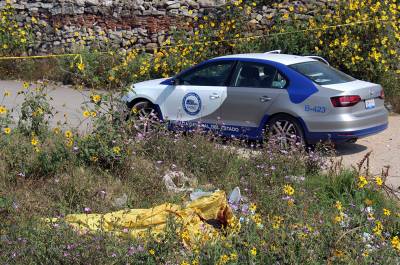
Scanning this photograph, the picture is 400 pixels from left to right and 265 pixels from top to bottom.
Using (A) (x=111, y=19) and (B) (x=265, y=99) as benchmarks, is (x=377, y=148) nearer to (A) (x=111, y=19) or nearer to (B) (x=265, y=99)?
(B) (x=265, y=99)

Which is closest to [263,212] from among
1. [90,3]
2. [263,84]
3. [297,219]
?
[297,219]

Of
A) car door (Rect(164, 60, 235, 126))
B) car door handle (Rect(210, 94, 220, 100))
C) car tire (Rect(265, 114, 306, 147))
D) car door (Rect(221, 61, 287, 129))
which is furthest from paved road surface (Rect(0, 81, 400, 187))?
car door handle (Rect(210, 94, 220, 100))

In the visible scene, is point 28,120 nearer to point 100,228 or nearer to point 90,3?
point 100,228

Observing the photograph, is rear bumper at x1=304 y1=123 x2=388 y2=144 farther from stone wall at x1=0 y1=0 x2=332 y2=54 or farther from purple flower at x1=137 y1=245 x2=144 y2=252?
stone wall at x1=0 y1=0 x2=332 y2=54

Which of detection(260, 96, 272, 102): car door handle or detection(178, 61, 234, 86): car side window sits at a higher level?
detection(178, 61, 234, 86): car side window

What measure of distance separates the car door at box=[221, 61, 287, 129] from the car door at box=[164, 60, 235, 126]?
15cm

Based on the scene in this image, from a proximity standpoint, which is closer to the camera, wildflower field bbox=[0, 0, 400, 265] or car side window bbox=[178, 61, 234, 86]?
wildflower field bbox=[0, 0, 400, 265]

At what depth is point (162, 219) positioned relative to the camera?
593 cm

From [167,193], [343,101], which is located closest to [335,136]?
[343,101]

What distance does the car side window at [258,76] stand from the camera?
10.4 metres

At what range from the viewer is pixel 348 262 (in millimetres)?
4691

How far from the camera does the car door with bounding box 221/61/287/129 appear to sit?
10383mm

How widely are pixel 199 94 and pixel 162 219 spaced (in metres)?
5.14

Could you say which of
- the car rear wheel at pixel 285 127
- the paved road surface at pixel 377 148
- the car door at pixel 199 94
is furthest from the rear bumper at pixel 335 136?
the car door at pixel 199 94
